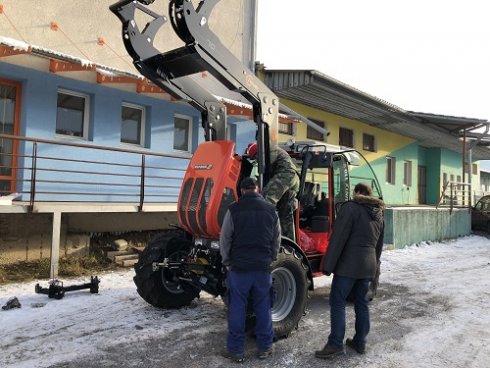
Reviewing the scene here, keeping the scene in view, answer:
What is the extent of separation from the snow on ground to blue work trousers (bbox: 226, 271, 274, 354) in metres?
0.31

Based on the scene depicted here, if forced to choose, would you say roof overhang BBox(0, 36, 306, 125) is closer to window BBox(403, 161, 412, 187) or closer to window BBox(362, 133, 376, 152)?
window BBox(362, 133, 376, 152)

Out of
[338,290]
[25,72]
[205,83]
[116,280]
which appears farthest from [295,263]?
[205,83]

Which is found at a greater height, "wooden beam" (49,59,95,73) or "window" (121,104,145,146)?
"wooden beam" (49,59,95,73)

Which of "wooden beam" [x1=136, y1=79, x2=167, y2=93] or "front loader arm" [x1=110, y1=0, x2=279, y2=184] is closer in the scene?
"front loader arm" [x1=110, y1=0, x2=279, y2=184]

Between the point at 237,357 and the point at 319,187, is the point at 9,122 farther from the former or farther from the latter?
the point at 237,357

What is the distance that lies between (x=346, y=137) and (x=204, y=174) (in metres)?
13.3


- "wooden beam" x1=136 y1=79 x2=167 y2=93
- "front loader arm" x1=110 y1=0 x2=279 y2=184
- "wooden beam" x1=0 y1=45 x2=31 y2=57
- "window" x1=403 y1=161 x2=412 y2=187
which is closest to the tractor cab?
"front loader arm" x1=110 y1=0 x2=279 y2=184

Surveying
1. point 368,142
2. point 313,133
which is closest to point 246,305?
point 313,133

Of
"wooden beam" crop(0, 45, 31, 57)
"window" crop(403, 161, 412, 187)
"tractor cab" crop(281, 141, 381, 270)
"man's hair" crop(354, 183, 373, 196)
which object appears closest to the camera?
"man's hair" crop(354, 183, 373, 196)

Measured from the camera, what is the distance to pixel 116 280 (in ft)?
25.2

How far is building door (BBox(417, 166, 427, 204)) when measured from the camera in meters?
24.6

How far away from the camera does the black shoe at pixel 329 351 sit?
452 centimetres

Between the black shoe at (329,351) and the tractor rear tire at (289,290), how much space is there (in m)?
0.54

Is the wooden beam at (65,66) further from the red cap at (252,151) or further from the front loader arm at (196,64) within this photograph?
the red cap at (252,151)
